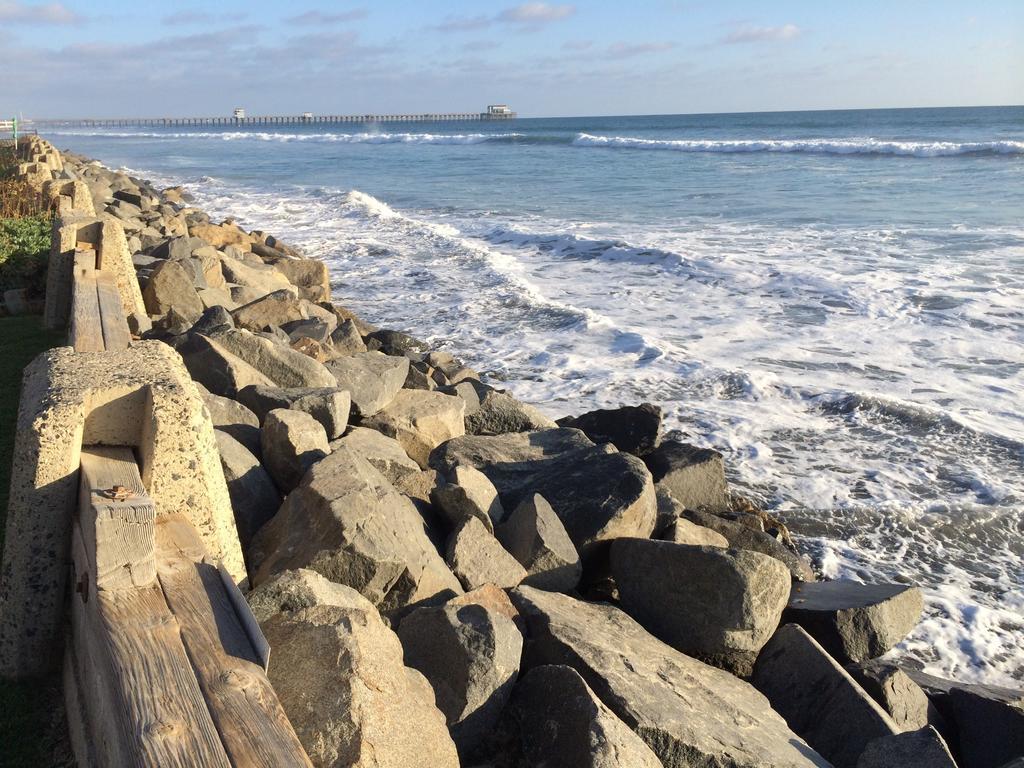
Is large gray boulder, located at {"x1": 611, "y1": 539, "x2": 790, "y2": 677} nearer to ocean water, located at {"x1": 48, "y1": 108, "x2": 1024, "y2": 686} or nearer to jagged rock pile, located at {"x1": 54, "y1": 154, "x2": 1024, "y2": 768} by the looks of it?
jagged rock pile, located at {"x1": 54, "y1": 154, "x2": 1024, "y2": 768}

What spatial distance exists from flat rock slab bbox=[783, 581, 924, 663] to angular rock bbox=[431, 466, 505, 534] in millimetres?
1564

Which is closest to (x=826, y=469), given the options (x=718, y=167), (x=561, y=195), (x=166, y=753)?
(x=166, y=753)

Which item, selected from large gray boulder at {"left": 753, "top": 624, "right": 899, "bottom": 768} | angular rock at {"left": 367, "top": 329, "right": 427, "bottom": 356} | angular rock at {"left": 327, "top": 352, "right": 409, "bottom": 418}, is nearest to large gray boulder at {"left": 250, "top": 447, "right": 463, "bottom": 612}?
large gray boulder at {"left": 753, "top": 624, "right": 899, "bottom": 768}

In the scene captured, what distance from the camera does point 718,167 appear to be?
1428 inches

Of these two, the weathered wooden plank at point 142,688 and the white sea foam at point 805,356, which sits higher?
the weathered wooden plank at point 142,688

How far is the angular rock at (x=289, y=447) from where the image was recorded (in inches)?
162

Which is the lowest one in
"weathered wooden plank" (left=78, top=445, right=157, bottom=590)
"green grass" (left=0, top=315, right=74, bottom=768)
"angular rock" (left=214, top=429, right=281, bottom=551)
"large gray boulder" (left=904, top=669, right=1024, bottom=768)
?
"large gray boulder" (left=904, top=669, right=1024, bottom=768)

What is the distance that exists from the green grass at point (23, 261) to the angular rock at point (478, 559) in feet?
19.5

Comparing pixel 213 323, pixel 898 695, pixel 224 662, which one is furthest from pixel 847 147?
pixel 224 662

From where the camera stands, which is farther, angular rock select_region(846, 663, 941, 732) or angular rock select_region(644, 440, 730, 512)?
angular rock select_region(644, 440, 730, 512)

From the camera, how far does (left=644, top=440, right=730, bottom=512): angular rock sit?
5801 mm

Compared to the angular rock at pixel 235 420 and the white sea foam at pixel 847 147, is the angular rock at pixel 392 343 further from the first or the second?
the white sea foam at pixel 847 147

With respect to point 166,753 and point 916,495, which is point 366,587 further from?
point 916,495

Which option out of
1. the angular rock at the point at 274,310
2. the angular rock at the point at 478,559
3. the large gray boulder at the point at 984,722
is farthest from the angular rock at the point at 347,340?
the large gray boulder at the point at 984,722
